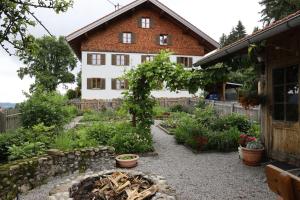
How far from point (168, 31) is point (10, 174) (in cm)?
2452

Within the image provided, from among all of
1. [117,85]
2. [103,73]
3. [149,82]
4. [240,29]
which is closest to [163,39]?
[117,85]

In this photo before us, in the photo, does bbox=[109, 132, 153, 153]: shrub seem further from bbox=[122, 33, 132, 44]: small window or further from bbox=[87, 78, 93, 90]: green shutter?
bbox=[122, 33, 132, 44]: small window

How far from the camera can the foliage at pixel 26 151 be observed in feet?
22.5

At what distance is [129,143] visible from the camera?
9.49 m

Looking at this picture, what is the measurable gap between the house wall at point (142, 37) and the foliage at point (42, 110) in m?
16.6

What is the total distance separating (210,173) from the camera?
726 cm

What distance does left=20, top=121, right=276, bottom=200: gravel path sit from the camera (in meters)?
5.71

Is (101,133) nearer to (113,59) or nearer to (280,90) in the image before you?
(280,90)

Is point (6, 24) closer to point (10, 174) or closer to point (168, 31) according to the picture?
point (10, 174)

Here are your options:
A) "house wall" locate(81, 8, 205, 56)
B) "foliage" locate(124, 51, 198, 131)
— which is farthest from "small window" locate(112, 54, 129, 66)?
"foliage" locate(124, 51, 198, 131)

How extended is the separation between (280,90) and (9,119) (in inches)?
400

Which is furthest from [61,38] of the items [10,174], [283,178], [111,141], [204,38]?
[283,178]

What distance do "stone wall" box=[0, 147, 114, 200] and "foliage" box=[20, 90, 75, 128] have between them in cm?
333

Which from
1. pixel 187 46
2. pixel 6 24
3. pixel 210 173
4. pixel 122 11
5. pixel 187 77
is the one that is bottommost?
pixel 210 173
